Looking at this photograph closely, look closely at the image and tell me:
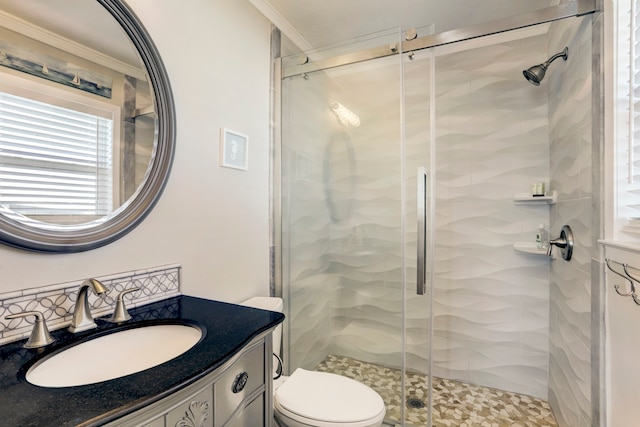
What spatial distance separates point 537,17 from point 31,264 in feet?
7.61

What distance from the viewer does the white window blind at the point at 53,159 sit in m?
0.87

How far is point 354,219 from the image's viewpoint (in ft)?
6.68

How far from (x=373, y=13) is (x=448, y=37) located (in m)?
0.56

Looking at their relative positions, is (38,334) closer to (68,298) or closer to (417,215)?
(68,298)

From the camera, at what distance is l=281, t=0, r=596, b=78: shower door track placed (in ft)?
4.72

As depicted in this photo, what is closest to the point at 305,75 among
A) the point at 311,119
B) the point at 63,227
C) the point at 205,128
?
the point at 311,119

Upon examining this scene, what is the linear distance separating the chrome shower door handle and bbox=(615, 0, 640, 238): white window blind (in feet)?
2.55

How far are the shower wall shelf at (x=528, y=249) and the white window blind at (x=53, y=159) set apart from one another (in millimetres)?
2312

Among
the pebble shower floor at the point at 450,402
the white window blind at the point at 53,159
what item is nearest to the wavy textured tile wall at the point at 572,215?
the pebble shower floor at the point at 450,402

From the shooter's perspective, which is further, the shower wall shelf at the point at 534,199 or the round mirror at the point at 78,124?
the shower wall shelf at the point at 534,199

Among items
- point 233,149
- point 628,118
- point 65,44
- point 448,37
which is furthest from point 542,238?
point 65,44

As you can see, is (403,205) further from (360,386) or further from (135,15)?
(135,15)

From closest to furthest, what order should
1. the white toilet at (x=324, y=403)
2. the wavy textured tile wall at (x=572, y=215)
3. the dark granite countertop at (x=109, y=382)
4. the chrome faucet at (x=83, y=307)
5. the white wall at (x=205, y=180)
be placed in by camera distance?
the dark granite countertop at (x=109, y=382)
the chrome faucet at (x=83, y=307)
the white wall at (x=205, y=180)
the white toilet at (x=324, y=403)
the wavy textured tile wall at (x=572, y=215)

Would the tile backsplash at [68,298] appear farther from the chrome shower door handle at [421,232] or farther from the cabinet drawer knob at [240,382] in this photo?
the chrome shower door handle at [421,232]
